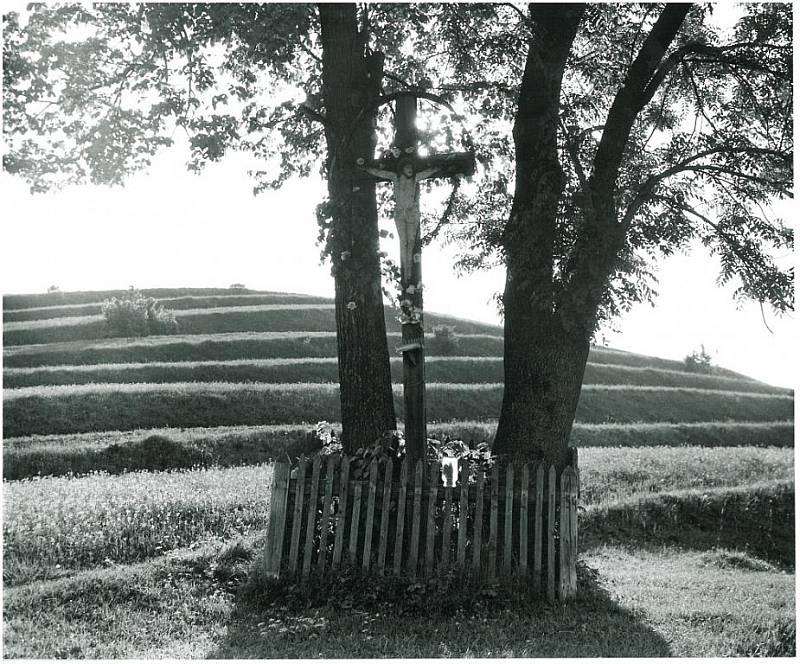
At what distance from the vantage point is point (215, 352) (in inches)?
1288

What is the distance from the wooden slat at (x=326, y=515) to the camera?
783cm

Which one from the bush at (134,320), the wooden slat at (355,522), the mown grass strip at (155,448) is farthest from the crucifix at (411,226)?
the bush at (134,320)

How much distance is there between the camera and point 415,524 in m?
7.77

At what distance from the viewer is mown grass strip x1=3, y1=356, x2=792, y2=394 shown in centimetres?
2670

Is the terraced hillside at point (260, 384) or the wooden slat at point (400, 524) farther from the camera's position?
the terraced hillside at point (260, 384)

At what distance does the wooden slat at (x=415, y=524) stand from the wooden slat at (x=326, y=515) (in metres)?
0.97

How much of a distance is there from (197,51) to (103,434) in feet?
41.8

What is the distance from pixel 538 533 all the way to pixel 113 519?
6.67 m

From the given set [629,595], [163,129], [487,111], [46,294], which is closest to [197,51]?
[163,129]

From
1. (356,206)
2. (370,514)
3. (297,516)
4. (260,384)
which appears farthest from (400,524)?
(260,384)

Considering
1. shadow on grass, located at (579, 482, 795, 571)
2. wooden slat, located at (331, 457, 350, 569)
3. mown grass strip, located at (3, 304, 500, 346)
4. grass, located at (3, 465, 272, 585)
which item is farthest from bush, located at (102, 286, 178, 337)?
wooden slat, located at (331, 457, 350, 569)

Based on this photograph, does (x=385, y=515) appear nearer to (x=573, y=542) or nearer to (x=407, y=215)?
(x=573, y=542)

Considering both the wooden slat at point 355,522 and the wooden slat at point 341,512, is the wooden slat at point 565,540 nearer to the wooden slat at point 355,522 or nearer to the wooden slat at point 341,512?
the wooden slat at point 355,522

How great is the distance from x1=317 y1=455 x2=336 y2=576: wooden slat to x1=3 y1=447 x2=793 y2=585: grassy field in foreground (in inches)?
127
